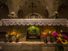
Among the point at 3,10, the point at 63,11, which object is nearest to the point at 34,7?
the point at 63,11

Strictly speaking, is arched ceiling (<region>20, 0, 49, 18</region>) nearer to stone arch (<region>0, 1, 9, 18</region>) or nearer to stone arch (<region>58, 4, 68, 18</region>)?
stone arch (<region>58, 4, 68, 18</region>)

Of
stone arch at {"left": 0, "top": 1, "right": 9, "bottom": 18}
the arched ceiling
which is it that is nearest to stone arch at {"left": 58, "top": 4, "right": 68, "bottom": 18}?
the arched ceiling

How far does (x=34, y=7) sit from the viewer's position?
13109mm

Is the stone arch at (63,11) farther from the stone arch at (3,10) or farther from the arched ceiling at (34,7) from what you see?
the stone arch at (3,10)

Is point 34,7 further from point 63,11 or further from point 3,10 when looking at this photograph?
point 3,10

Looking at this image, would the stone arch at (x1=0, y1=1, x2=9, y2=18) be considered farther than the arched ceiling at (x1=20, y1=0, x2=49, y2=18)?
Yes

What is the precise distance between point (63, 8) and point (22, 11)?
7.82 ft

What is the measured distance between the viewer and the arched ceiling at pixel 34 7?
42.4 ft

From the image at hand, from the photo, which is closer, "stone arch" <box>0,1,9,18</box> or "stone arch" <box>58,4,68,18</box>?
"stone arch" <box>58,4,68,18</box>

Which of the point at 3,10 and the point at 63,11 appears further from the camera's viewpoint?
the point at 3,10

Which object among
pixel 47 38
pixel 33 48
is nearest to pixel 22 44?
pixel 33 48

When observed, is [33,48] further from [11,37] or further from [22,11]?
A: [22,11]

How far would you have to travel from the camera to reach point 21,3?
42.4ft

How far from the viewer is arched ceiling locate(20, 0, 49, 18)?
1294 cm
